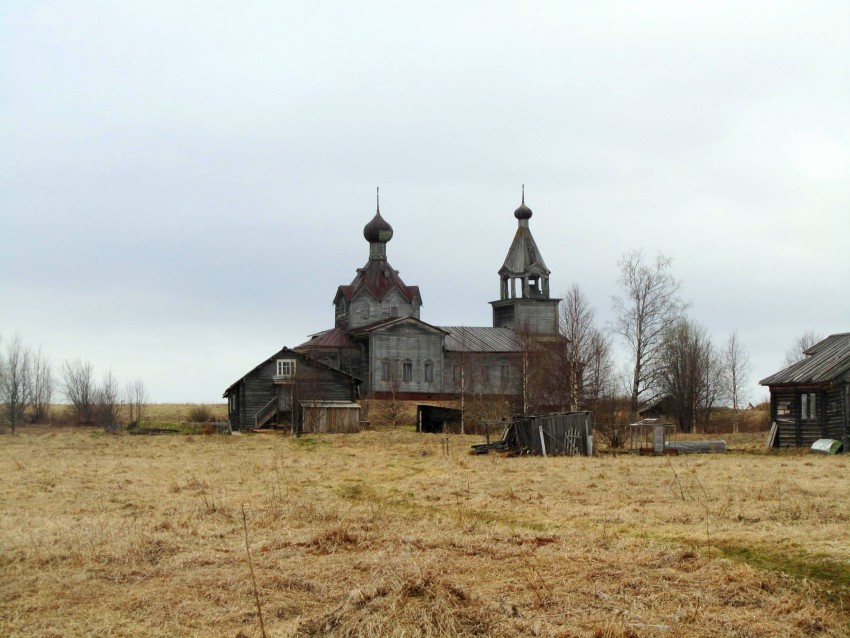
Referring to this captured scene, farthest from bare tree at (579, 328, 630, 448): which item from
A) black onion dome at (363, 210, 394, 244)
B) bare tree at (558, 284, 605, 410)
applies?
black onion dome at (363, 210, 394, 244)

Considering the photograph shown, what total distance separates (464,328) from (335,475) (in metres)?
45.2

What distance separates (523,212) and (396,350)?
1545 centimetres

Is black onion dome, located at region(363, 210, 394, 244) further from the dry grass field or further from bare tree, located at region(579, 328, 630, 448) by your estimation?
the dry grass field

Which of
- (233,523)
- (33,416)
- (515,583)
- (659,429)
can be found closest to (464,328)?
(33,416)

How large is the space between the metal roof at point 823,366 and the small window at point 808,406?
0.81 metres

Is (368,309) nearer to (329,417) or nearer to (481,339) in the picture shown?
(481,339)

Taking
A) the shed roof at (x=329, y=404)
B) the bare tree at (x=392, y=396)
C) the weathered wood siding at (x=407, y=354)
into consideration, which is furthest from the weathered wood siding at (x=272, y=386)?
the weathered wood siding at (x=407, y=354)

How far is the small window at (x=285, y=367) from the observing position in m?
51.7

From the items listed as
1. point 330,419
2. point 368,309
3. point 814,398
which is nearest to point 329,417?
point 330,419

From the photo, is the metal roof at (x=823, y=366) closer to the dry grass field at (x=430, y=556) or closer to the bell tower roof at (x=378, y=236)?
the dry grass field at (x=430, y=556)

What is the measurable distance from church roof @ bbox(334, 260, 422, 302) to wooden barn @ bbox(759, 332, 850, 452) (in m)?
33.5

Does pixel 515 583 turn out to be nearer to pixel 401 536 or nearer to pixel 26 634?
pixel 401 536

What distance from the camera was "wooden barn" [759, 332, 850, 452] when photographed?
32.2 metres

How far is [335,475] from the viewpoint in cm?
2245
